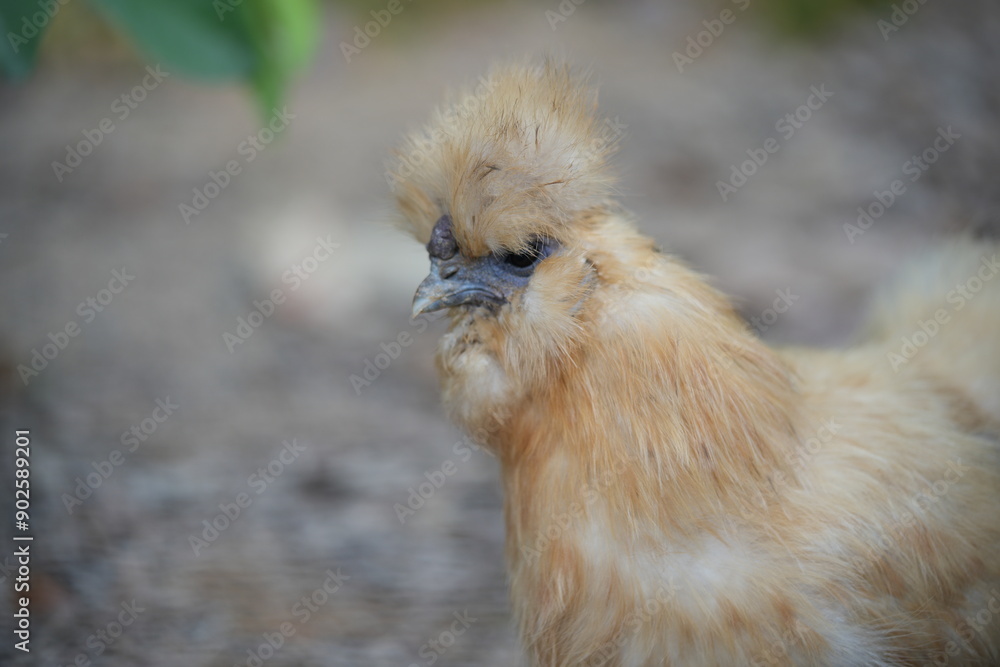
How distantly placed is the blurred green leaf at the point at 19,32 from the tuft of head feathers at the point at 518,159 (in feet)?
3.75

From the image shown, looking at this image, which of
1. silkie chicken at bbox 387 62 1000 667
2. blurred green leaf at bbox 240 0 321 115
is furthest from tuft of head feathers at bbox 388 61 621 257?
blurred green leaf at bbox 240 0 321 115

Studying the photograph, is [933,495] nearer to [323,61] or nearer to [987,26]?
[987,26]

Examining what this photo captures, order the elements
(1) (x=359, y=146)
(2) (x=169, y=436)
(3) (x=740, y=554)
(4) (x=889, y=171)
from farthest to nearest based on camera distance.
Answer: (1) (x=359, y=146) < (4) (x=889, y=171) < (2) (x=169, y=436) < (3) (x=740, y=554)

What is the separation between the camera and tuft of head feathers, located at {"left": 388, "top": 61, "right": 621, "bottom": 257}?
2.40 metres

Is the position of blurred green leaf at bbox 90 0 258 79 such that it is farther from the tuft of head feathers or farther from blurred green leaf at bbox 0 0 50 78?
the tuft of head feathers

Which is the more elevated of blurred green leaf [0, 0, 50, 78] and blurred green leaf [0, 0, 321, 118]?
blurred green leaf [0, 0, 321, 118]

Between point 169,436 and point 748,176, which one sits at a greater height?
point 748,176

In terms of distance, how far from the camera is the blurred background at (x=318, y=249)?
3.83m

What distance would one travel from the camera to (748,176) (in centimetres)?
723

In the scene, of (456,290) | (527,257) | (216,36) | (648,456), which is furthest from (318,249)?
(648,456)

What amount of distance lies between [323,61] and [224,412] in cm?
516

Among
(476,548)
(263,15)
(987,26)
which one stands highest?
(987,26)

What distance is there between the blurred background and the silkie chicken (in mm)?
878

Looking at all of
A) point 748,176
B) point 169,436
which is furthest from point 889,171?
point 169,436
